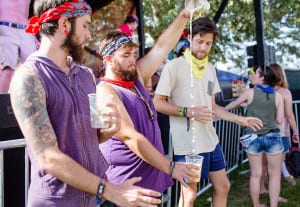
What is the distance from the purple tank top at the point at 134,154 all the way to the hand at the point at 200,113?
2.57 feet

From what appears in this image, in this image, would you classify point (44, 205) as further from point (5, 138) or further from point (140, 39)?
point (140, 39)

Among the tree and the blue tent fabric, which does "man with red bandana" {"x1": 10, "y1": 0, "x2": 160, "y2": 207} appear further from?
the blue tent fabric

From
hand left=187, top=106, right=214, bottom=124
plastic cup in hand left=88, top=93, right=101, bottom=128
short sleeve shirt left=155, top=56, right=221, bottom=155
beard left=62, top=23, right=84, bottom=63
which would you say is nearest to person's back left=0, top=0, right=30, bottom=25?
short sleeve shirt left=155, top=56, right=221, bottom=155

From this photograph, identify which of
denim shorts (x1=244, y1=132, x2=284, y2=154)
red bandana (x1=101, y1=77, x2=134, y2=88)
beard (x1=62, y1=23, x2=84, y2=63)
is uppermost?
beard (x1=62, y1=23, x2=84, y2=63)

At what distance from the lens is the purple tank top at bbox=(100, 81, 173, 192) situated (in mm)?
2520

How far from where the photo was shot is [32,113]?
5.13 feet

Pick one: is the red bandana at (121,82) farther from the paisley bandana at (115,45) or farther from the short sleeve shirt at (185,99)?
the short sleeve shirt at (185,99)

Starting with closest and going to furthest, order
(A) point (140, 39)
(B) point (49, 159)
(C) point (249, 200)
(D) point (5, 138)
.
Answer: (B) point (49, 159) → (D) point (5, 138) → (C) point (249, 200) → (A) point (140, 39)

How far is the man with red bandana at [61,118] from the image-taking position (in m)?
1.55

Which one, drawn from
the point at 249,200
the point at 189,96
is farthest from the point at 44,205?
the point at 249,200

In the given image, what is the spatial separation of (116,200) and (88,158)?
0.31 metres

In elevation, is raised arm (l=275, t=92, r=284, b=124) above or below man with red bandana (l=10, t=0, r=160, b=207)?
below

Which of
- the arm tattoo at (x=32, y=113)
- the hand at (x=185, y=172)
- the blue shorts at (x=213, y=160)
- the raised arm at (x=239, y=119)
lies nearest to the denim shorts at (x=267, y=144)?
the raised arm at (x=239, y=119)

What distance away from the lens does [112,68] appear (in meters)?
2.60
